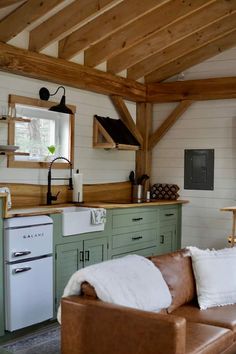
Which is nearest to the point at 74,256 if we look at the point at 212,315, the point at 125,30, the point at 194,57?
the point at 212,315

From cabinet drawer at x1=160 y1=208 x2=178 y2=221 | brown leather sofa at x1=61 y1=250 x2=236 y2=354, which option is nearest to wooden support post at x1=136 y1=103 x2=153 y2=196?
cabinet drawer at x1=160 y1=208 x2=178 y2=221

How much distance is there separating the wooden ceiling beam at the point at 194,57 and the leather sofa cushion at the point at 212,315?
11.3 feet

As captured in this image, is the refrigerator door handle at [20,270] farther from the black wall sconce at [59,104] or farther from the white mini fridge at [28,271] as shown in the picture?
the black wall sconce at [59,104]

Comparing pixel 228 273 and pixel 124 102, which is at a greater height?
pixel 124 102

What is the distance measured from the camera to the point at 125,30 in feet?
16.3

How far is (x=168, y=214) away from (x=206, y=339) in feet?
11.1

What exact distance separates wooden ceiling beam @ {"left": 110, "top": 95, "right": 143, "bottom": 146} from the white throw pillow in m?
2.82

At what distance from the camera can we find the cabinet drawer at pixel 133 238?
502 centimetres

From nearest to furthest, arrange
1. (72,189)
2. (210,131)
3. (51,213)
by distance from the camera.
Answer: (51,213) → (72,189) → (210,131)

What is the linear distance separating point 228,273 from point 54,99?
2.63 metres

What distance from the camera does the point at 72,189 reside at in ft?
17.1

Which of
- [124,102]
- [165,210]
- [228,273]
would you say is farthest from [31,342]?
[124,102]

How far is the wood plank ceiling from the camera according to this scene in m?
4.18

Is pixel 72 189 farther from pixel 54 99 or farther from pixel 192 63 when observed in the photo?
pixel 192 63
